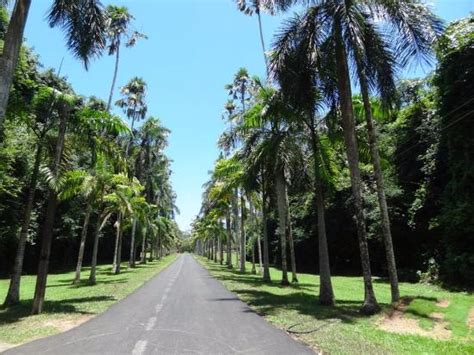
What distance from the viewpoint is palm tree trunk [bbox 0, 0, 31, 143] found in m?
9.24

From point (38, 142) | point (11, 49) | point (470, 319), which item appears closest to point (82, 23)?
point (11, 49)

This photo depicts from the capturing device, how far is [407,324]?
36.7 feet

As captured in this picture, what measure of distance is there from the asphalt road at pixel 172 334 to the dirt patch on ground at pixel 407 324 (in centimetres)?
310

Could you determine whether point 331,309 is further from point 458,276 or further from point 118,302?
point 458,276

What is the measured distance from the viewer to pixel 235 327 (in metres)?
10.5

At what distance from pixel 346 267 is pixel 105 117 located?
3201cm

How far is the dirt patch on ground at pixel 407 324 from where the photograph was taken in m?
10.3

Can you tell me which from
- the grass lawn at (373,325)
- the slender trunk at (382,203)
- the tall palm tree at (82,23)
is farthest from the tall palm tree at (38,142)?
the slender trunk at (382,203)

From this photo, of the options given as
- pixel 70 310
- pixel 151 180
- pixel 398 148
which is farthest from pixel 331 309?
pixel 151 180

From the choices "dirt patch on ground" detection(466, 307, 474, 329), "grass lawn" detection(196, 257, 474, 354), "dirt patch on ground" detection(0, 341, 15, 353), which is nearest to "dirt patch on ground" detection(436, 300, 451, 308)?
"grass lawn" detection(196, 257, 474, 354)

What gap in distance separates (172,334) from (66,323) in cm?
370

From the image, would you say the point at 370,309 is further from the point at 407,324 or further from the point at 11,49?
the point at 11,49

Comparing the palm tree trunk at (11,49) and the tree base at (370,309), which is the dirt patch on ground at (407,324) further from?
the palm tree trunk at (11,49)

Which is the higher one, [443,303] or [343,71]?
[343,71]
